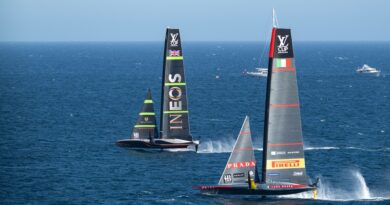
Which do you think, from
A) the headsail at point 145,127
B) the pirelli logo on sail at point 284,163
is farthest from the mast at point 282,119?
the headsail at point 145,127

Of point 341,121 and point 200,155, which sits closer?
Answer: point 200,155

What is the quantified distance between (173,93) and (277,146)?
30492 millimetres

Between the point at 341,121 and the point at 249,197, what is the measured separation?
6389 centimetres

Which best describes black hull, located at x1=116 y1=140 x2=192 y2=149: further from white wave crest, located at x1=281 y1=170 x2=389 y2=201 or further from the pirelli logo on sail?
the pirelli logo on sail

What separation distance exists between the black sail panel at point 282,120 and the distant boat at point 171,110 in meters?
28.5

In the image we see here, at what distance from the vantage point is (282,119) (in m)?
64.1

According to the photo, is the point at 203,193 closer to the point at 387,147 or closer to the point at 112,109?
the point at 387,147

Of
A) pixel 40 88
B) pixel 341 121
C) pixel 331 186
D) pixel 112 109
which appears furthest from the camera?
pixel 40 88

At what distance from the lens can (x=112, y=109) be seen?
478 ft

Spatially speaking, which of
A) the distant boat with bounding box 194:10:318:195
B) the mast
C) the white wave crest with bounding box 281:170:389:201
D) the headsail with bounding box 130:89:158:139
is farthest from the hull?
the mast

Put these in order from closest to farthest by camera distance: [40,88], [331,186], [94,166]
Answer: [331,186], [94,166], [40,88]

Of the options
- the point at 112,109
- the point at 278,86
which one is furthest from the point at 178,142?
the point at 112,109

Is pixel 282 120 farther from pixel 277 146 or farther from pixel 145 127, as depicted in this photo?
pixel 145 127

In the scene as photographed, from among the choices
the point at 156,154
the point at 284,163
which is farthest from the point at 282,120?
the point at 156,154
